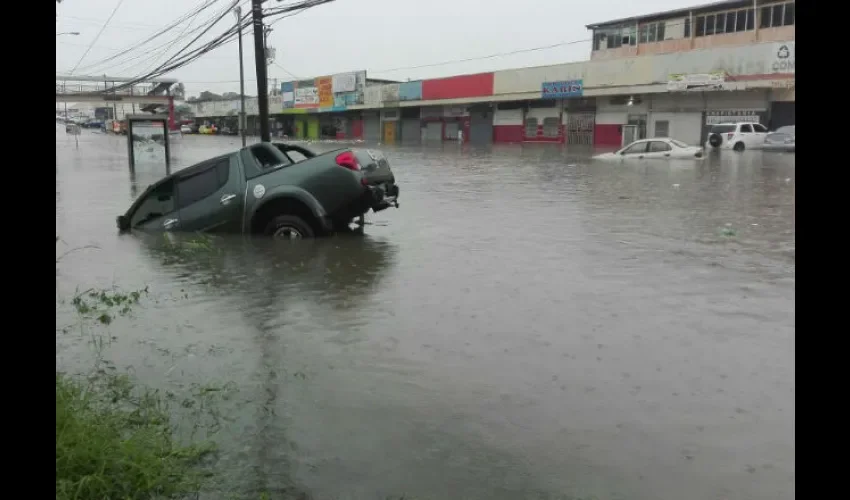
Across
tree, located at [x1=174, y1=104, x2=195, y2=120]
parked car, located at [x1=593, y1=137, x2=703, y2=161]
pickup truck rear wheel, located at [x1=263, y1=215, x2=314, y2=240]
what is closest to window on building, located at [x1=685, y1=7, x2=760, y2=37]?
parked car, located at [x1=593, y1=137, x2=703, y2=161]

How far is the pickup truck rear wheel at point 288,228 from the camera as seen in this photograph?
398 inches

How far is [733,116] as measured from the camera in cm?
3991

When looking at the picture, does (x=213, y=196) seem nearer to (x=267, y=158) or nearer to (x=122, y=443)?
(x=267, y=158)

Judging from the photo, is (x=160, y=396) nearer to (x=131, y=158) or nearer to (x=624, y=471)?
(x=624, y=471)

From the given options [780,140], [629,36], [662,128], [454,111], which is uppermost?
[629,36]

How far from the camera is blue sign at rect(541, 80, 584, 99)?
47.5 m

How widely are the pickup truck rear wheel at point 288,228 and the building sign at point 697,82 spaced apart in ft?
113

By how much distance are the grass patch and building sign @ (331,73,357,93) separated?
7003 centimetres

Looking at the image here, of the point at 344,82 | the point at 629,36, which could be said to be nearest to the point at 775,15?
the point at 629,36

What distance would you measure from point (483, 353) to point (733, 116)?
3880 cm

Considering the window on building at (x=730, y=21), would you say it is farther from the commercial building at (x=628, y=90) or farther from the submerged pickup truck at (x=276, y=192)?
the submerged pickup truck at (x=276, y=192)

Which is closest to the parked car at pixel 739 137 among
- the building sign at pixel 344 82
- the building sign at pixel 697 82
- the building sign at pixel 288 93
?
the building sign at pixel 697 82

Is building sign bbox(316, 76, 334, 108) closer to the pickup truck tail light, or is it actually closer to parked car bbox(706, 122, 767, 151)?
parked car bbox(706, 122, 767, 151)

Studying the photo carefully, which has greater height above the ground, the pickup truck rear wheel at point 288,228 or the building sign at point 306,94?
the building sign at point 306,94
